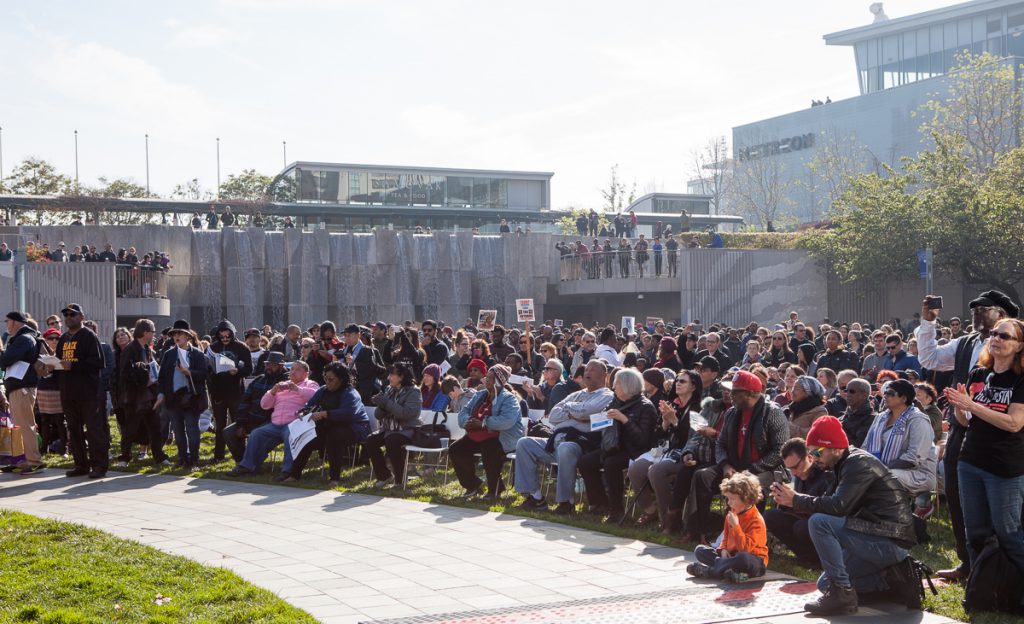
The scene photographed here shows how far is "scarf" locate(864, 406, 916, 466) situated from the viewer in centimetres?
902

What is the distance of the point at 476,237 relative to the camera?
3972cm

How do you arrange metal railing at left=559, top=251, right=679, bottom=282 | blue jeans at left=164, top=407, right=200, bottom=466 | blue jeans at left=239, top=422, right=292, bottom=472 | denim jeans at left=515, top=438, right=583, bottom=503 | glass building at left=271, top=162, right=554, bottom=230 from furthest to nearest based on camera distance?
glass building at left=271, top=162, right=554, bottom=230 → metal railing at left=559, top=251, right=679, bottom=282 → blue jeans at left=164, top=407, right=200, bottom=466 → blue jeans at left=239, top=422, right=292, bottom=472 → denim jeans at left=515, top=438, right=583, bottom=503

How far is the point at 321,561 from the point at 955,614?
455cm

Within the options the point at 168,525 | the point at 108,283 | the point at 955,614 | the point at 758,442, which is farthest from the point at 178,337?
the point at 108,283

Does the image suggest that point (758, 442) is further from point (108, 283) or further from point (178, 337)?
point (108, 283)

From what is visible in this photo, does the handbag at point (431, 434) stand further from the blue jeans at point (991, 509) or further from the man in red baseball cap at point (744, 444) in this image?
the blue jeans at point (991, 509)

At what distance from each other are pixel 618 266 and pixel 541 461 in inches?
1040

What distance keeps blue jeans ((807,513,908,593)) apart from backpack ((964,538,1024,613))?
46 centimetres

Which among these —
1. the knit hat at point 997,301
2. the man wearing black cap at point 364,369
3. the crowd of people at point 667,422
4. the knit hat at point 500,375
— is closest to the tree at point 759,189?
the crowd of people at point 667,422

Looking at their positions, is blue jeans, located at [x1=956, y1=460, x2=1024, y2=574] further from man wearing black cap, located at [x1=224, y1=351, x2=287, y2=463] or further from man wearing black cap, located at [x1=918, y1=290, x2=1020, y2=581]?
man wearing black cap, located at [x1=224, y1=351, x2=287, y2=463]

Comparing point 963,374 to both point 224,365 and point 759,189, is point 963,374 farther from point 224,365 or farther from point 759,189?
point 759,189

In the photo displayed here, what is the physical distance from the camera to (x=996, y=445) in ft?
21.8

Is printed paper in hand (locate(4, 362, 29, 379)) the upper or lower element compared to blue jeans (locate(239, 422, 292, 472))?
upper

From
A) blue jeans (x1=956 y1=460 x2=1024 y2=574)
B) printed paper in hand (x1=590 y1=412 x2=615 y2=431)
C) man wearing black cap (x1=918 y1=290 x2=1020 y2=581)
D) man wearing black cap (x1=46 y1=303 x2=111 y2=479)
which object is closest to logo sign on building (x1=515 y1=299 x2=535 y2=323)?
man wearing black cap (x1=46 y1=303 x2=111 y2=479)
